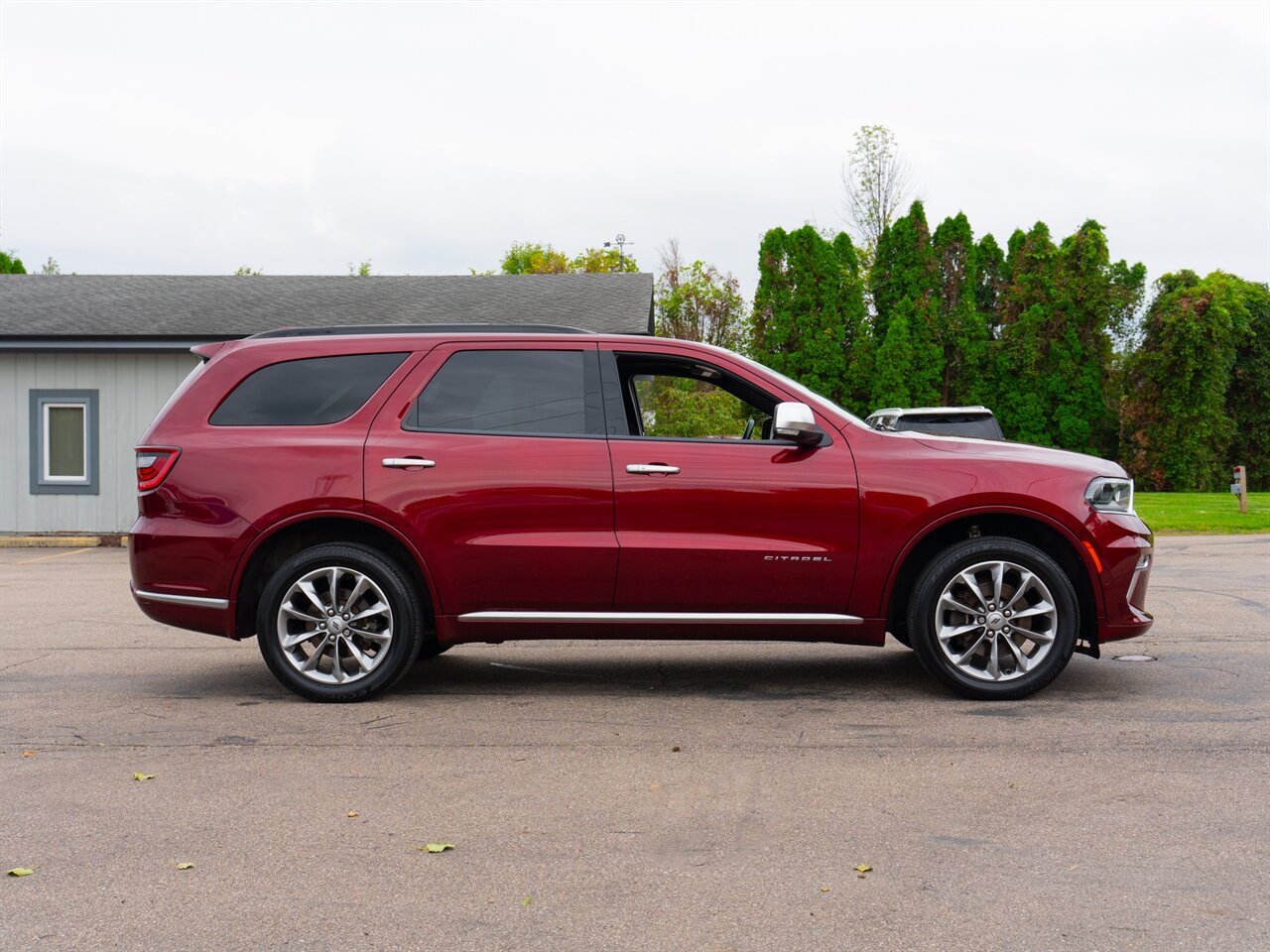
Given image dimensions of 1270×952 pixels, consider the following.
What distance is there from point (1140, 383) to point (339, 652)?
35.4 meters

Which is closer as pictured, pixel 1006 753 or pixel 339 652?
pixel 1006 753

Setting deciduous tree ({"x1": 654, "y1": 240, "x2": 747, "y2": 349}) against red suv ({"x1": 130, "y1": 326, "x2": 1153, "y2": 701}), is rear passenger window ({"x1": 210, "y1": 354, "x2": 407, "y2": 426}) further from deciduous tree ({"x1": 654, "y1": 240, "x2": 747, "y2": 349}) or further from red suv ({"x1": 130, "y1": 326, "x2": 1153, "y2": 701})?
deciduous tree ({"x1": 654, "y1": 240, "x2": 747, "y2": 349})

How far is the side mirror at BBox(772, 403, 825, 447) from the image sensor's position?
629 centimetres

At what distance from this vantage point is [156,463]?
6633 mm

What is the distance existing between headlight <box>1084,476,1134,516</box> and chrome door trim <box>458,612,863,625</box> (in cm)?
137

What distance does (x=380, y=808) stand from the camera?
4.68 m

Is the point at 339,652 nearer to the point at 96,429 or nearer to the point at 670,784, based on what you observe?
the point at 670,784

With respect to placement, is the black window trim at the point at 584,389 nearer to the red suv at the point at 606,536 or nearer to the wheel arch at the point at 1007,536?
the red suv at the point at 606,536

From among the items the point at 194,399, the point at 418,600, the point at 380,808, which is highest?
the point at 194,399

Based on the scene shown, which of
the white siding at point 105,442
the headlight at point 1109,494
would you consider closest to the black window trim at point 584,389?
the headlight at point 1109,494

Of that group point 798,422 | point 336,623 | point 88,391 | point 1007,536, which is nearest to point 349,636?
point 336,623

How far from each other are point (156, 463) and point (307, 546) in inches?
35.4

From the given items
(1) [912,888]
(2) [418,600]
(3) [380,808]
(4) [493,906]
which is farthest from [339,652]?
(1) [912,888]

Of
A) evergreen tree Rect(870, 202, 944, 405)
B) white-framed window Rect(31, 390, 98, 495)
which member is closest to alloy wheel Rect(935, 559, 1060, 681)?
white-framed window Rect(31, 390, 98, 495)
